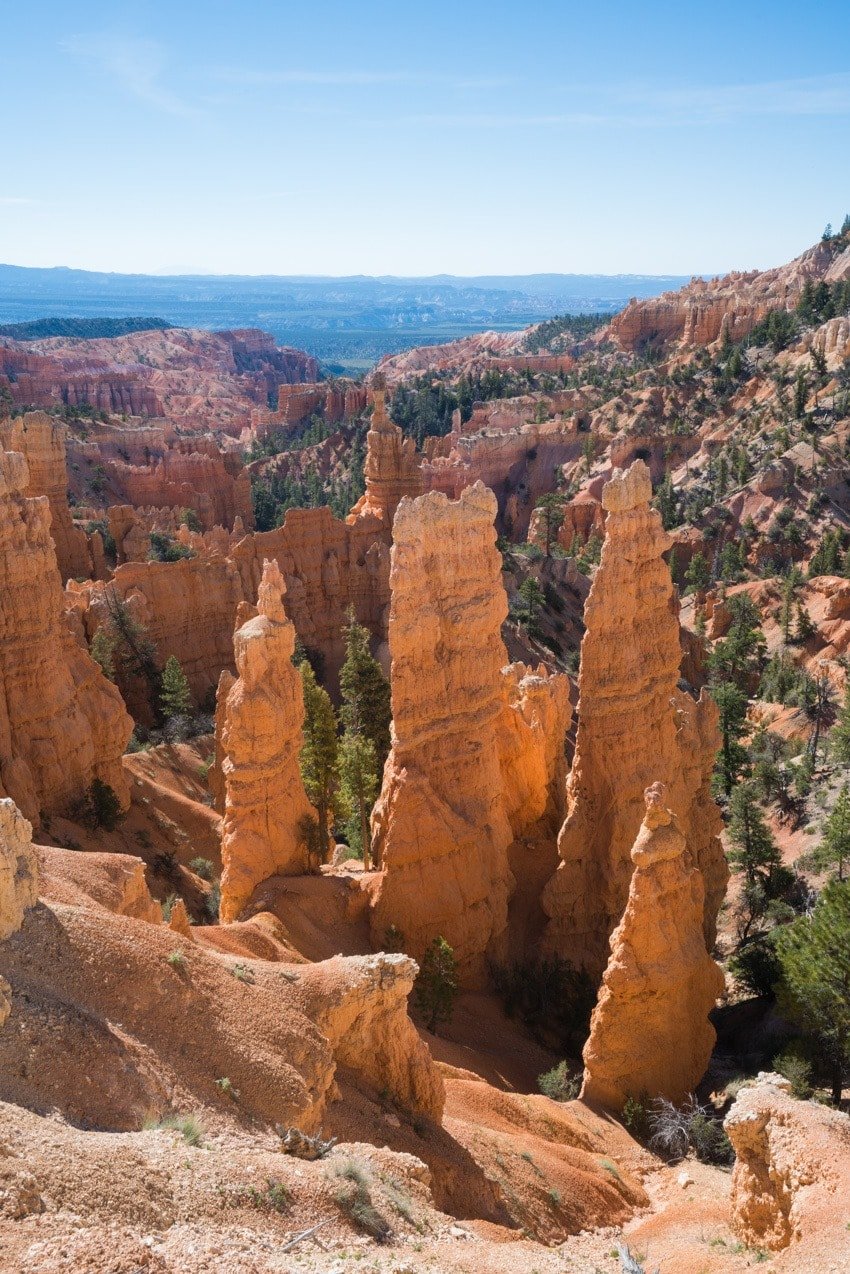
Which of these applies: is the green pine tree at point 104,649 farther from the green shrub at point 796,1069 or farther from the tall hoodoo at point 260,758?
the green shrub at point 796,1069

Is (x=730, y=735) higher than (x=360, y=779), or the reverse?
(x=360, y=779)

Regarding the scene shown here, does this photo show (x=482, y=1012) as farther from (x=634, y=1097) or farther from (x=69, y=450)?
(x=69, y=450)

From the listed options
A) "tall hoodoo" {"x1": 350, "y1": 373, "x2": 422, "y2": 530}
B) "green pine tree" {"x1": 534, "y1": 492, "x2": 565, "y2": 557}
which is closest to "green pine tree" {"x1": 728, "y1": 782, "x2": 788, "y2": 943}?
"tall hoodoo" {"x1": 350, "y1": 373, "x2": 422, "y2": 530}

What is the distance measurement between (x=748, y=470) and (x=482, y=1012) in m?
71.7

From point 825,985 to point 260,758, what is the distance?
41.5 ft

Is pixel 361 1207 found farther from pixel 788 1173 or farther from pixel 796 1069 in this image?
pixel 796 1069

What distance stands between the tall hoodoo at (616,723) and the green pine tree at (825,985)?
405 centimetres

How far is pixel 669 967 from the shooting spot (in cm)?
1931

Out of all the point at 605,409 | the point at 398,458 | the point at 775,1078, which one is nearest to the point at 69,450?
the point at 398,458

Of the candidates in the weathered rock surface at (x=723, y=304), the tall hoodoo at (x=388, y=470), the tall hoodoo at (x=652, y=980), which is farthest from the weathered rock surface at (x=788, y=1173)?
the weathered rock surface at (x=723, y=304)

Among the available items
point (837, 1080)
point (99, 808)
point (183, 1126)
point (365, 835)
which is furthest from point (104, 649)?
point (183, 1126)

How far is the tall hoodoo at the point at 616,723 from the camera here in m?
23.0

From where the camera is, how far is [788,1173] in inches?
523

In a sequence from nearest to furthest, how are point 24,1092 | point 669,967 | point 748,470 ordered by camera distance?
1. point 24,1092
2. point 669,967
3. point 748,470
